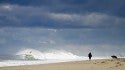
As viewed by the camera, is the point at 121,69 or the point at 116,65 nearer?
the point at 121,69

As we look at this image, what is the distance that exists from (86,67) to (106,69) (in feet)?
7.84

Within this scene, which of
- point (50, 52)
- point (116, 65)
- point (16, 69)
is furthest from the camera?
point (50, 52)

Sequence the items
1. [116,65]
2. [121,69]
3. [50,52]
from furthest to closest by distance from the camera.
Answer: [50,52], [116,65], [121,69]

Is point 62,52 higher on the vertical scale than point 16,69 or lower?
higher

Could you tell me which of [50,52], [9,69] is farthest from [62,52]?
[9,69]

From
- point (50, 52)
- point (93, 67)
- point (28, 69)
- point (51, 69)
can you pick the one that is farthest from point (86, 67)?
point (50, 52)

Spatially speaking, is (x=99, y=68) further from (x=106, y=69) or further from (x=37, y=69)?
(x=37, y=69)

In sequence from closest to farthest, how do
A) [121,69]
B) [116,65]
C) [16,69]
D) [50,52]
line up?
1. [121,69]
2. [116,65]
3. [16,69]
4. [50,52]

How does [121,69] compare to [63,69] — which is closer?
[121,69]

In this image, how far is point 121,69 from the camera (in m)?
30.0

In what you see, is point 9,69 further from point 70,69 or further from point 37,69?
point 70,69

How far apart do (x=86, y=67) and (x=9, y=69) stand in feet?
24.3

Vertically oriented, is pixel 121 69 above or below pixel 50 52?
below

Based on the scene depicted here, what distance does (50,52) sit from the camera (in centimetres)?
9931
